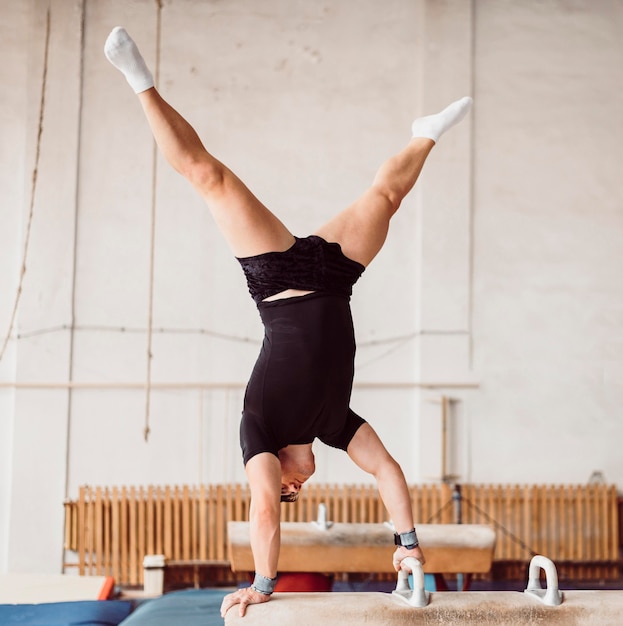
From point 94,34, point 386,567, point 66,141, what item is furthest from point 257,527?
point 94,34

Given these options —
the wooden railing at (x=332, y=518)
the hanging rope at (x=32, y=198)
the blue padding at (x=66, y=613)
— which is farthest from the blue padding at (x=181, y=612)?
the hanging rope at (x=32, y=198)

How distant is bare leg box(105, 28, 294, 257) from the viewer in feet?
9.13

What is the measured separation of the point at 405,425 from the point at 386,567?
2.68 meters

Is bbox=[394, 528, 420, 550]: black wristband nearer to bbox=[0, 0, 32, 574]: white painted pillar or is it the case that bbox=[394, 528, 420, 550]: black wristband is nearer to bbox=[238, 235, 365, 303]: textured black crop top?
bbox=[238, 235, 365, 303]: textured black crop top

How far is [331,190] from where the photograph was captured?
26.0 feet

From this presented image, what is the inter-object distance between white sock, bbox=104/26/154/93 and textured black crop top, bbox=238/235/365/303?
683 mm

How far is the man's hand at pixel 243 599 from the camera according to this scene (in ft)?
9.20

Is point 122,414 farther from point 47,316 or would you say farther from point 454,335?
point 454,335

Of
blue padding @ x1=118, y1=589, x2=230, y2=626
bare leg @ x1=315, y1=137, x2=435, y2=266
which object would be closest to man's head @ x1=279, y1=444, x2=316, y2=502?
bare leg @ x1=315, y1=137, x2=435, y2=266

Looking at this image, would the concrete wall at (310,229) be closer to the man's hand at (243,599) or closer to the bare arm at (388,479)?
the bare arm at (388,479)

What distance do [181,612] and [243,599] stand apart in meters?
2.68

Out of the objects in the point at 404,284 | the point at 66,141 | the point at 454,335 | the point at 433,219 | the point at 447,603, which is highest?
the point at 66,141

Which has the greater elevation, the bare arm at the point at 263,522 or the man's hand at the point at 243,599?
the bare arm at the point at 263,522

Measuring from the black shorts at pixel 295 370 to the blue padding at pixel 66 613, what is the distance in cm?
305
